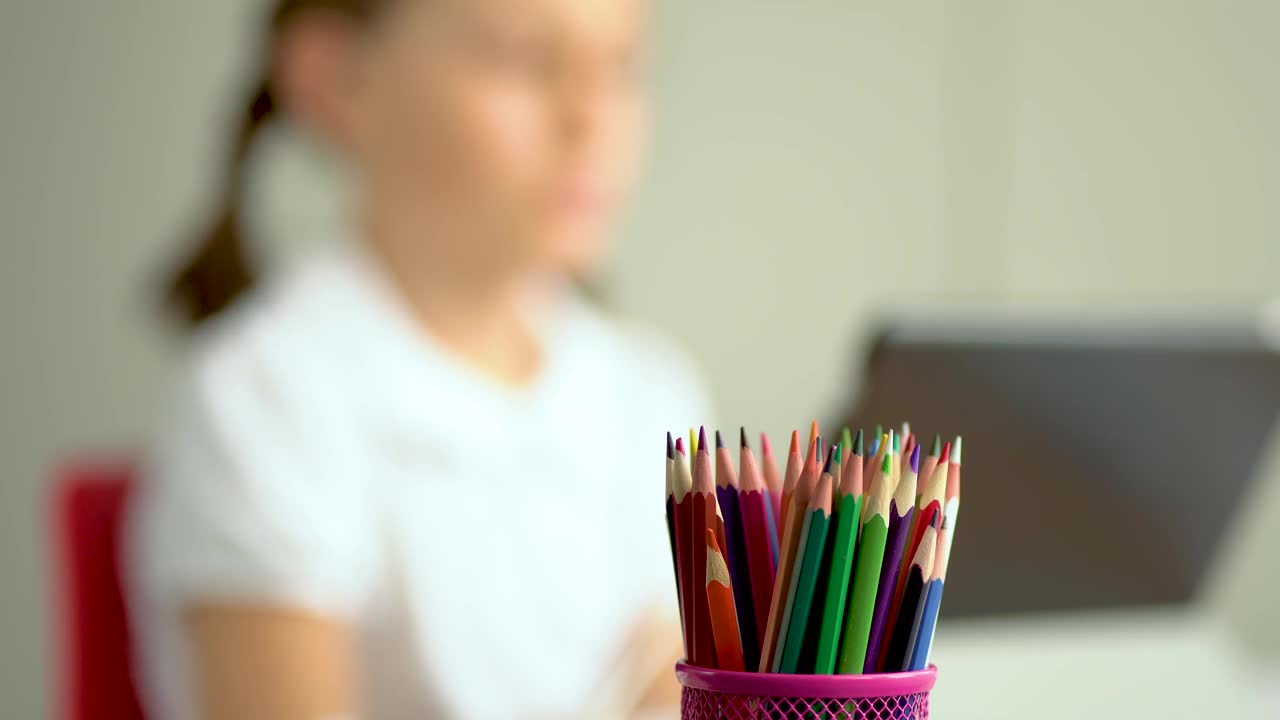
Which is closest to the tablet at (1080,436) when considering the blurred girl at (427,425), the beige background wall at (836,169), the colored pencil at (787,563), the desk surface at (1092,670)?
the desk surface at (1092,670)

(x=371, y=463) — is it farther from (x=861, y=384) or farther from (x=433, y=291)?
(x=861, y=384)

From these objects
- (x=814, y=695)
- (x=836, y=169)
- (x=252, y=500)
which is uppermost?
(x=836, y=169)

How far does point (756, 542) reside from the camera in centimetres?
28

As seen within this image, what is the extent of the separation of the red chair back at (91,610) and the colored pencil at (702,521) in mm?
592

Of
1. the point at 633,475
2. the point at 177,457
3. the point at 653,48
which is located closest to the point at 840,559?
the point at 177,457

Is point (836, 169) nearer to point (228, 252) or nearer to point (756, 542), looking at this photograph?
point (228, 252)

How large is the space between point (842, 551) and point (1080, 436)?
0.39 metres

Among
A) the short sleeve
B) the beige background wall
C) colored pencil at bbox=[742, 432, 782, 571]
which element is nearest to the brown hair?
the short sleeve

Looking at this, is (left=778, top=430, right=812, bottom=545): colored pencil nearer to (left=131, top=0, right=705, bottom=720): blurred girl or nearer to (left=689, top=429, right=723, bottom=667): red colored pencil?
(left=689, top=429, right=723, bottom=667): red colored pencil

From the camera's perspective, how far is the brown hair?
94 cm

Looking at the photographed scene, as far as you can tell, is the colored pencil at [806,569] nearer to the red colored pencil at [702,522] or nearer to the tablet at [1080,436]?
the red colored pencil at [702,522]

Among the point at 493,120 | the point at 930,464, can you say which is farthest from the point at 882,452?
the point at 493,120

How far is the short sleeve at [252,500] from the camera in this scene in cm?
70

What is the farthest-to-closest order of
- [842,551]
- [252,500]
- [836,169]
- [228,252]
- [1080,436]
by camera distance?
[836,169]
[228,252]
[252,500]
[1080,436]
[842,551]
